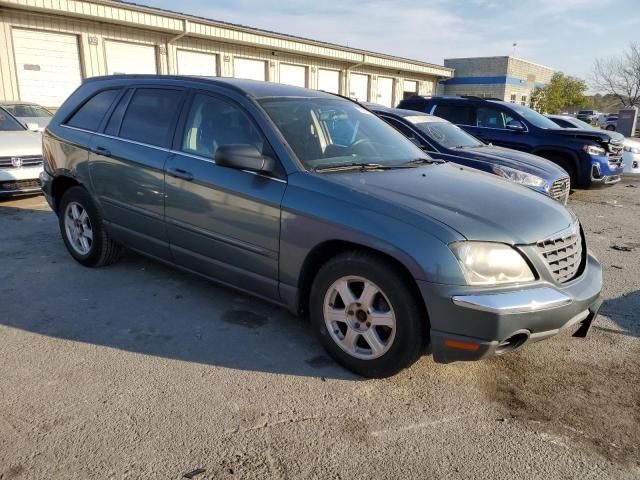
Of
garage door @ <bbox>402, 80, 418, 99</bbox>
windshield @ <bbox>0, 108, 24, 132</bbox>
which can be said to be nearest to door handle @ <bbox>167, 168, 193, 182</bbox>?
windshield @ <bbox>0, 108, 24, 132</bbox>

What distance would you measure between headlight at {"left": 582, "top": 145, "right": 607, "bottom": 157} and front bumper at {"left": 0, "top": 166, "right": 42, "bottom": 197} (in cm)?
953

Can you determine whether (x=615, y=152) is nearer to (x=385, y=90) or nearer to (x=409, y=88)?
(x=385, y=90)

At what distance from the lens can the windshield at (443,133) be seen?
758cm

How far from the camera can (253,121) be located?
11.8 feet

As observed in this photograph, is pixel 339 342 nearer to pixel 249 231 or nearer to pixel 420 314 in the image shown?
pixel 420 314

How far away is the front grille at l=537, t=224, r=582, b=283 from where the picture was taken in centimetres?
294

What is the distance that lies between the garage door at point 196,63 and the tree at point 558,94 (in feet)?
111

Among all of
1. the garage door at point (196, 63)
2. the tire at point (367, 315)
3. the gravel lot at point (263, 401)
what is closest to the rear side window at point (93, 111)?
the gravel lot at point (263, 401)

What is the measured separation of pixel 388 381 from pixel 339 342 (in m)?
0.38

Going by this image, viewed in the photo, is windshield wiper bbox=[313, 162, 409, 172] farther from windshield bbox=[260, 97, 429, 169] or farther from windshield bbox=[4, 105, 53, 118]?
windshield bbox=[4, 105, 53, 118]

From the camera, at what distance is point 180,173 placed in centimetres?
386

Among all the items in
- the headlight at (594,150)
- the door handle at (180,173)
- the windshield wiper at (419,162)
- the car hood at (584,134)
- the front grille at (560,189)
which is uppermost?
the windshield wiper at (419,162)

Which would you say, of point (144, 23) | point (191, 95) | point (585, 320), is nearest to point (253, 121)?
point (191, 95)

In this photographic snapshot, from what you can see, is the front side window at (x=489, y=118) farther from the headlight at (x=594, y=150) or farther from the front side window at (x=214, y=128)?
the front side window at (x=214, y=128)
